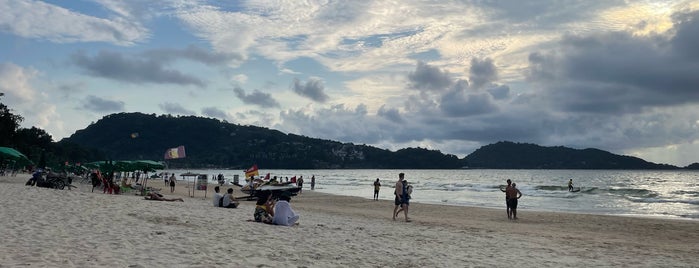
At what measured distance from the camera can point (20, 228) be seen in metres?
9.70

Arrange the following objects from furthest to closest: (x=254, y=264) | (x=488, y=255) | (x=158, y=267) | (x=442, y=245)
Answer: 1. (x=442, y=245)
2. (x=488, y=255)
3. (x=254, y=264)
4. (x=158, y=267)

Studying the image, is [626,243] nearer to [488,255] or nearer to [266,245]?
[488,255]

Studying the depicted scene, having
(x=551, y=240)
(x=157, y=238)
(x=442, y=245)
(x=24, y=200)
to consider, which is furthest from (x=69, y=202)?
(x=551, y=240)

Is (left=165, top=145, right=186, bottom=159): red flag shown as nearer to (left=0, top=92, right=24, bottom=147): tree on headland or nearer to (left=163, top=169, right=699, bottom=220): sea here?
(left=163, top=169, right=699, bottom=220): sea

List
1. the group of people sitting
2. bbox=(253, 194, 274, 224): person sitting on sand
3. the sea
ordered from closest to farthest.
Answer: the group of people sitting < bbox=(253, 194, 274, 224): person sitting on sand < the sea

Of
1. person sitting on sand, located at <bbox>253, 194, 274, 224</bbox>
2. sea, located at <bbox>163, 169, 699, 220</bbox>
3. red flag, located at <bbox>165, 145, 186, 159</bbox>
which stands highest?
red flag, located at <bbox>165, 145, 186, 159</bbox>

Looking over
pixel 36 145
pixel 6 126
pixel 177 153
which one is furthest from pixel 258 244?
pixel 36 145

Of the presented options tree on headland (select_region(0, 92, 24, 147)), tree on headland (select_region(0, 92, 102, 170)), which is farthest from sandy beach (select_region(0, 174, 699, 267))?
tree on headland (select_region(0, 92, 24, 147))

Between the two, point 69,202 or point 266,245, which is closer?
point 266,245

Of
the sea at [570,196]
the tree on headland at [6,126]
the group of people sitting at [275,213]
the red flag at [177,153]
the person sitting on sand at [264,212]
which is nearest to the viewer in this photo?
the group of people sitting at [275,213]

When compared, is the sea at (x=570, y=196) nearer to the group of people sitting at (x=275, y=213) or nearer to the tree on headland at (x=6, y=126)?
the group of people sitting at (x=275, y=213)

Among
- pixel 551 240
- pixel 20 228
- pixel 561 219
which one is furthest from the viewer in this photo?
pixel 561 219

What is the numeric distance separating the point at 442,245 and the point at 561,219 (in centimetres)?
1365

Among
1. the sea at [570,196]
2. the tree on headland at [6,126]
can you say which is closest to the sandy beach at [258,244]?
the sea at [570,196]
